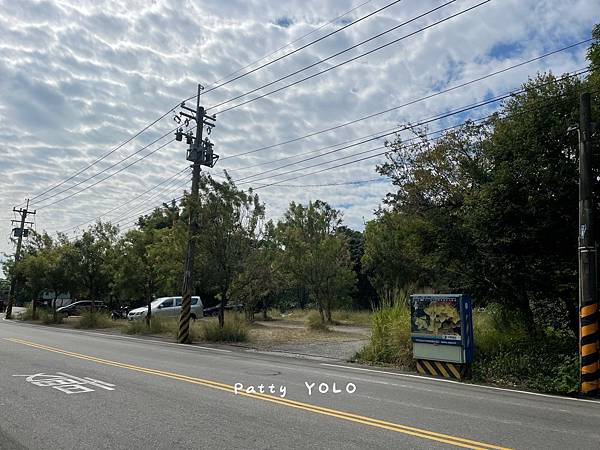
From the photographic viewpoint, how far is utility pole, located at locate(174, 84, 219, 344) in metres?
21.9

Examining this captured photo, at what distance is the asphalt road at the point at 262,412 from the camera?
608 centimetres

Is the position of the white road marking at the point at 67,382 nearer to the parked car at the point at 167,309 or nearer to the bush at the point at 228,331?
the bush at the point at 228,331

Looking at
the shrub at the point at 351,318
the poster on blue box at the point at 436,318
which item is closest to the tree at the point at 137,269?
the shrub at the point at 351,318

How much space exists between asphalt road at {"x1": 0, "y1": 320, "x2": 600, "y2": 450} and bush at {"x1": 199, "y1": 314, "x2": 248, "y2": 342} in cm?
973

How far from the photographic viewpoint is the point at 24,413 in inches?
284

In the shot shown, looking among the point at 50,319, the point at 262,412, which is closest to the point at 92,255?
the point at 50,319

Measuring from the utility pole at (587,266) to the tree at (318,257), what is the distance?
21.1 m

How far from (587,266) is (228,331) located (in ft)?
49.3

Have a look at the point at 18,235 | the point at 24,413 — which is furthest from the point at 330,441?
the point at 18,235

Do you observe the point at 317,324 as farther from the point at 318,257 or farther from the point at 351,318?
the point at 351,318

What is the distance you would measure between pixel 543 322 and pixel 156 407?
1111 cm

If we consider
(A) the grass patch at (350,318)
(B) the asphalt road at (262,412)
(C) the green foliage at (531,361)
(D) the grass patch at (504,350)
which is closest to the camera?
(B) the asphalt road at (262,412)

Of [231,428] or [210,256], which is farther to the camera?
[210,256]

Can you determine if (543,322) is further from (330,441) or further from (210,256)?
(210,256)
